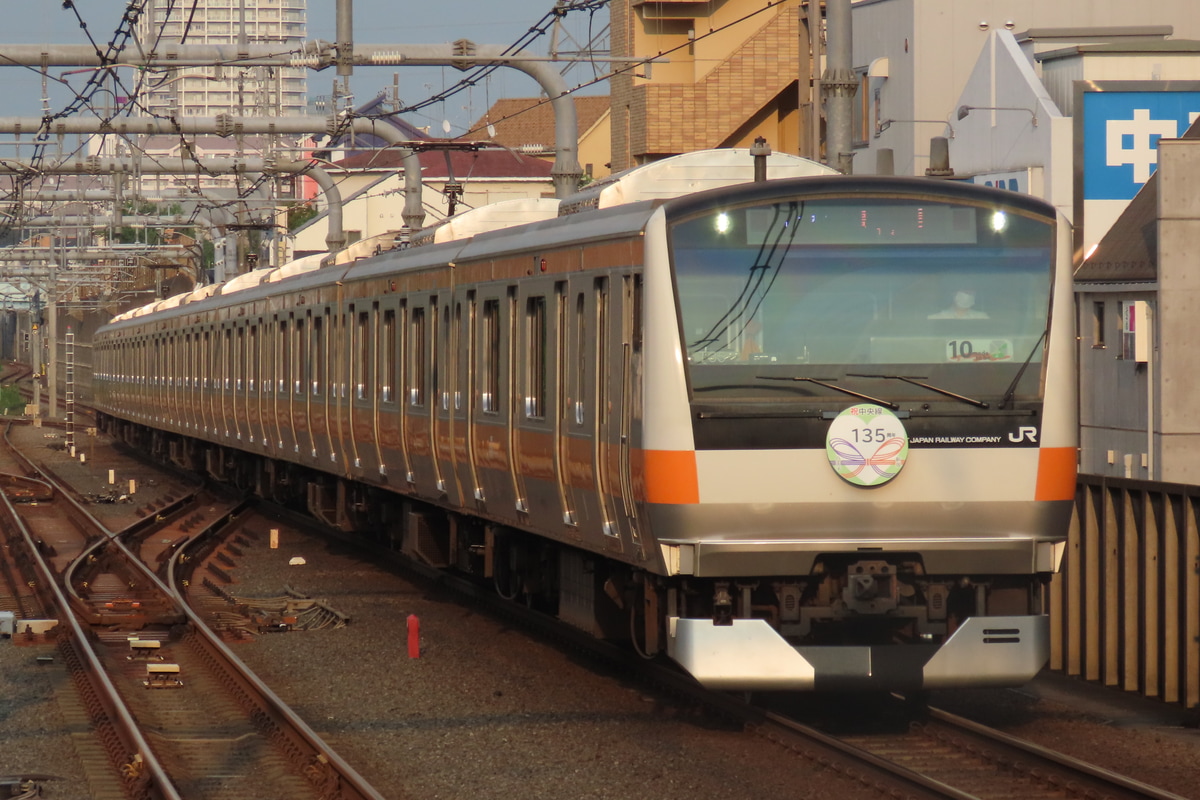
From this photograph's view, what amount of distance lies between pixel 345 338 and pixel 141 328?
62.9 ft

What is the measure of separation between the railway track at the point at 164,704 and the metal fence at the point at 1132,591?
4.17m

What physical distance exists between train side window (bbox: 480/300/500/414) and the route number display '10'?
11.4 feet

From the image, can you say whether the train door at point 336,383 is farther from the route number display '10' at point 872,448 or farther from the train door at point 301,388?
the route number display '10' at point 872,448

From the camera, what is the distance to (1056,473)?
859 cm

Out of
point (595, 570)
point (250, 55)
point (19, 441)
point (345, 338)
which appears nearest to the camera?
point (595, 570)

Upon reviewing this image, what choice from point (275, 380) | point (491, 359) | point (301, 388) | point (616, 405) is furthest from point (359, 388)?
point (616, 405)

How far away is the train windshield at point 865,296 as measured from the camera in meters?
8.35

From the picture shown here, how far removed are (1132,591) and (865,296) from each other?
2513mm

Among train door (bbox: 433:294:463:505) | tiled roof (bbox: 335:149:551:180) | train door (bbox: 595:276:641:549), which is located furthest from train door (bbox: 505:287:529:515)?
tiled roof (bbox: 335:149:551:180)

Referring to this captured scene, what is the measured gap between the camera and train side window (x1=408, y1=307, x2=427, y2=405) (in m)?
13.3

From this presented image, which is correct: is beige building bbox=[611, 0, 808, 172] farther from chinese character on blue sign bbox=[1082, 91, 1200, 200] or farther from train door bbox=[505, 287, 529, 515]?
train door bbox=[505, 287, 529, 515]

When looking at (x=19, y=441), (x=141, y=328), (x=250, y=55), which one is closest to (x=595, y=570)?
(x=250, y=55)

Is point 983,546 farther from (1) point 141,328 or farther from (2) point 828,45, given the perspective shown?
(1) point 141,328

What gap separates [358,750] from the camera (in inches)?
361
